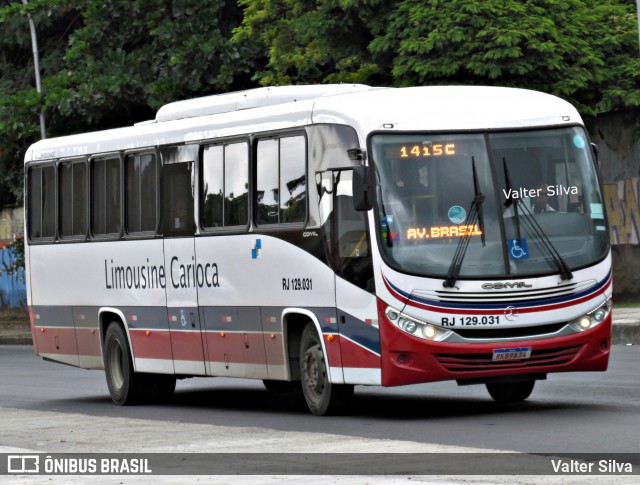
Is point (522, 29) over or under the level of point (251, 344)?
over

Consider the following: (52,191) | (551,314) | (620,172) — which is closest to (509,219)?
(551,314)

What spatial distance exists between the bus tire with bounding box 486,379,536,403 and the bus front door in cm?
317

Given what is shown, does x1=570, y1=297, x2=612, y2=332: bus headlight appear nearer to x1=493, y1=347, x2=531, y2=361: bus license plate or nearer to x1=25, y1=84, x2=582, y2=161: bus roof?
x1=493, y1=347, x2=531, y2=361: bus license plate

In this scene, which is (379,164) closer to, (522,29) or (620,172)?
(522,29)

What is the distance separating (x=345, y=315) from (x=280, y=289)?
4.05 ft

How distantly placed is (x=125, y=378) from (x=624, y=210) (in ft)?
52.5

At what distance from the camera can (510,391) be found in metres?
16.3

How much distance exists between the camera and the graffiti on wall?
3281 cm

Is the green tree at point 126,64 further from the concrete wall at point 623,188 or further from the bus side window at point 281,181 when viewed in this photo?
the bus side window at point 281,181

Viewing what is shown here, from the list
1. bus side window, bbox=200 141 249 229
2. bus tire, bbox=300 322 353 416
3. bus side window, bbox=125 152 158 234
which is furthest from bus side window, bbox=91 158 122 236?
bus tire, bbox=300 322 353 416

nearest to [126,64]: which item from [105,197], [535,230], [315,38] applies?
[315,38]

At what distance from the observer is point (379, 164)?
15.0 metres

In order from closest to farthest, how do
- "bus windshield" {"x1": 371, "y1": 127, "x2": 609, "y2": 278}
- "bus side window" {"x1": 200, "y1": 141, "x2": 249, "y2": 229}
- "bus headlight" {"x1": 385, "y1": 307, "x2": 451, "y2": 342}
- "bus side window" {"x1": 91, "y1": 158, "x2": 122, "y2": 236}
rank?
1. "bus headlight" {"x1": 385, "y1": 307, "x2": 451, "y2": 342}
2. "bus windshield" {"x1": 371, "y1": 127, "x2": 609, "y2": 278}
3. "bus side window" {"x1": 200, "y1": 141, "x2": 249, "y2": 229}
4. "bus side window" {"x1": 91, "y1": 158, "x2": 122, "y2": 236}

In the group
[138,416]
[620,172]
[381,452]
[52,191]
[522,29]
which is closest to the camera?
[381,452]
